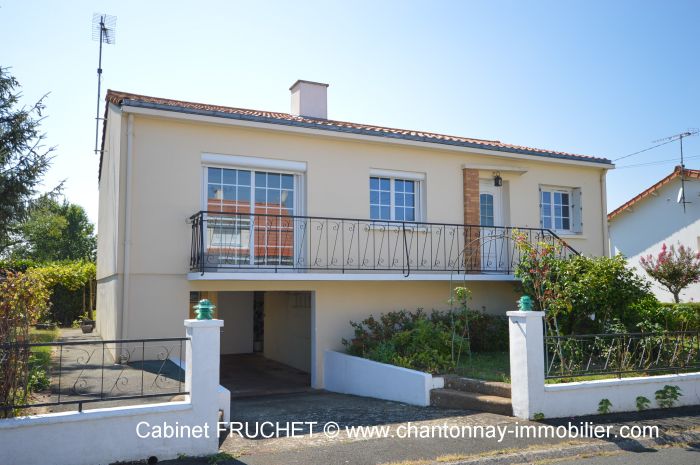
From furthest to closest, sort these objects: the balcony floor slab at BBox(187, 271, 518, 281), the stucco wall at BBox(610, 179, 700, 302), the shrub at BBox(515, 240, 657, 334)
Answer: the stucco wall at BBox(610, 179, 700, 302), the shrub at BBox(515, 240, 657, 334), the balcony floor slab at BBox(187, 271, 518, 281)

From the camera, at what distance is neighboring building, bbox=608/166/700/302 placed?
804 inches

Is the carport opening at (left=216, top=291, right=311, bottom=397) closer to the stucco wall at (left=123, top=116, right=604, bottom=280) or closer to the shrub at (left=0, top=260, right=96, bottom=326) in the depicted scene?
the stucco wall at (left=123, top=116, right=604, bottom=280)

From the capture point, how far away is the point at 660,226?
864 inches

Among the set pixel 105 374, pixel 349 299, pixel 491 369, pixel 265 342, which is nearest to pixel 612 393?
pixel 491 369

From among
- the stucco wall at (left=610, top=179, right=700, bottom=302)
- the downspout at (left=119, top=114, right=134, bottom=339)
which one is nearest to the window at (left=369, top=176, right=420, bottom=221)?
the downspout at (left=119, top=114, right=134, bottom=339)

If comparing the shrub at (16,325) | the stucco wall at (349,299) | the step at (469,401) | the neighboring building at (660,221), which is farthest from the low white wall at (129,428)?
the neighboring building at (660,221)

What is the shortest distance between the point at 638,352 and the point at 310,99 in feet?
31.7

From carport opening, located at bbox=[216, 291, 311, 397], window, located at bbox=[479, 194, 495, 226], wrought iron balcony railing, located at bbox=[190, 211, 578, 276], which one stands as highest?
window, located at bbox=[479, 194, 495, 226]

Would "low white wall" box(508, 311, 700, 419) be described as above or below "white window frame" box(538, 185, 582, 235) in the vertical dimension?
below

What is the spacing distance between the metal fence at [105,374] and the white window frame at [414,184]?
5.47 m

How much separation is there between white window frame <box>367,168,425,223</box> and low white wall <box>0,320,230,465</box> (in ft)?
22.0

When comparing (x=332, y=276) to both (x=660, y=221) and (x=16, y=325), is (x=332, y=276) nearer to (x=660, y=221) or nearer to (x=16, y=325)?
(x=16, y=325)

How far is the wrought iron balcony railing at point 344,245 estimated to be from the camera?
35.8ft

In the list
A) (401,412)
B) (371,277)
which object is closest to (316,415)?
(401,412)
